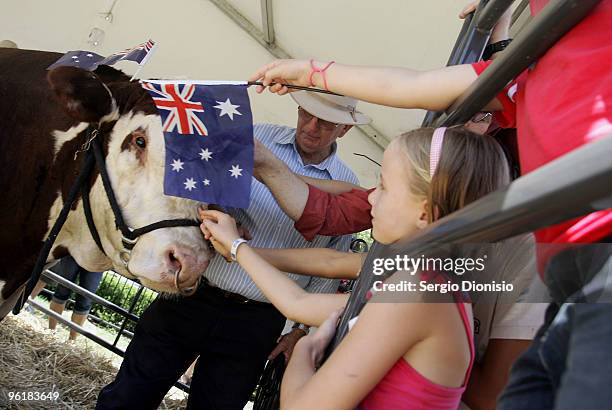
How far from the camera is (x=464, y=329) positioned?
104cm

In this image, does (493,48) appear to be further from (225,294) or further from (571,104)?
(225,294)

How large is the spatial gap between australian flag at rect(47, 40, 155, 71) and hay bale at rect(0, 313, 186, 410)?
2250 millimetres

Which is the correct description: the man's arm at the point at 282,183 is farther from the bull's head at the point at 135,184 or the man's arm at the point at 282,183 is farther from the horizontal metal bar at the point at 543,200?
the horizontal metal bar at the point at 543,200

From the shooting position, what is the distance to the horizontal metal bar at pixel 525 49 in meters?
0.95

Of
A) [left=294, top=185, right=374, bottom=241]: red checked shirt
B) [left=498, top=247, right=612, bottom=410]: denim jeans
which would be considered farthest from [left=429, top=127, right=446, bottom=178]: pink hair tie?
[left=294, top=185, right=374, bottom=241]: red checked shirt

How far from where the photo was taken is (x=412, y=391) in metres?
1.05

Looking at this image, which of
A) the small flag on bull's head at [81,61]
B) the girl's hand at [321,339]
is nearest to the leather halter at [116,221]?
the small flag on bull's head at [81,61]

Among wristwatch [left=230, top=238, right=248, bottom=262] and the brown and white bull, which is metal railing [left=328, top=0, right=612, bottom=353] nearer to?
wristwatch [left=230, top=238, right=248, bottom=262]

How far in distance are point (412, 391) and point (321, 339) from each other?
0.27 meters

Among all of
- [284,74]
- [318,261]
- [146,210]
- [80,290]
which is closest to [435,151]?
[284,74]

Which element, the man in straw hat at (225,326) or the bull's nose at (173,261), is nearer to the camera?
the bull's nose at (173,261)

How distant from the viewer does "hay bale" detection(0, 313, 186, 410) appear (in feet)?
12.6

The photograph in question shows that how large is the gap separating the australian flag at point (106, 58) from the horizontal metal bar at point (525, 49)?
1.20m

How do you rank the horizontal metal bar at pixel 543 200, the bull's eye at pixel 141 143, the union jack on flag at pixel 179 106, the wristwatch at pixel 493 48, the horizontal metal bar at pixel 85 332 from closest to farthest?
the horizontal metal bar at pixel 543 200 < the wristwatch at pixel 493 48 < the union jack on flag at pixel 179 106 < the bull's eye at pixel 141 143 < the horizontal metal bar at pixel 85 332
